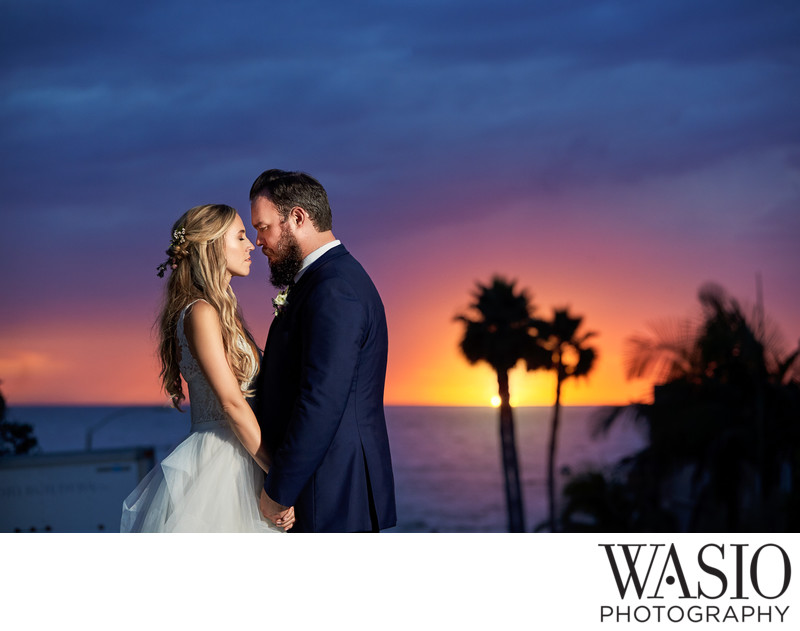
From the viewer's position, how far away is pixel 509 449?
2508cm

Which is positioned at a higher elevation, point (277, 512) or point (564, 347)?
point (564, 347)

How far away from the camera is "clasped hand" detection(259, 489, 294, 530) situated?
8.21 feet

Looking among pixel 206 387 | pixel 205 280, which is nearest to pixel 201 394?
pixel 206 387

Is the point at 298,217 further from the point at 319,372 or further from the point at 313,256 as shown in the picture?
the point at 319,372

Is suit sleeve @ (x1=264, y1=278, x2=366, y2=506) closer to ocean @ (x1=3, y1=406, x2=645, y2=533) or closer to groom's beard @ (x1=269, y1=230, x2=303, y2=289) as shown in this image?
groom's beard @ (x1=269, y1=230, x2=303, y2=289)

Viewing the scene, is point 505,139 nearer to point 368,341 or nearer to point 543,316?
point 543,316

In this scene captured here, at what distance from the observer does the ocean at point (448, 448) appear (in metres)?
45.5

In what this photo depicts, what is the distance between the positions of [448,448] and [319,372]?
2482 inches

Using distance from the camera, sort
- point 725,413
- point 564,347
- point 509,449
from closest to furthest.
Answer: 1. point 725,413
2. point 564,347
3. point 509,449

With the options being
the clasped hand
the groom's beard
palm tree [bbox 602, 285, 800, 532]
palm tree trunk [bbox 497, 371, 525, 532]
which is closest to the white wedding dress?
the clasped hand

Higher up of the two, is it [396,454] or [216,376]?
[396,454]

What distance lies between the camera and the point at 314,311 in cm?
239
